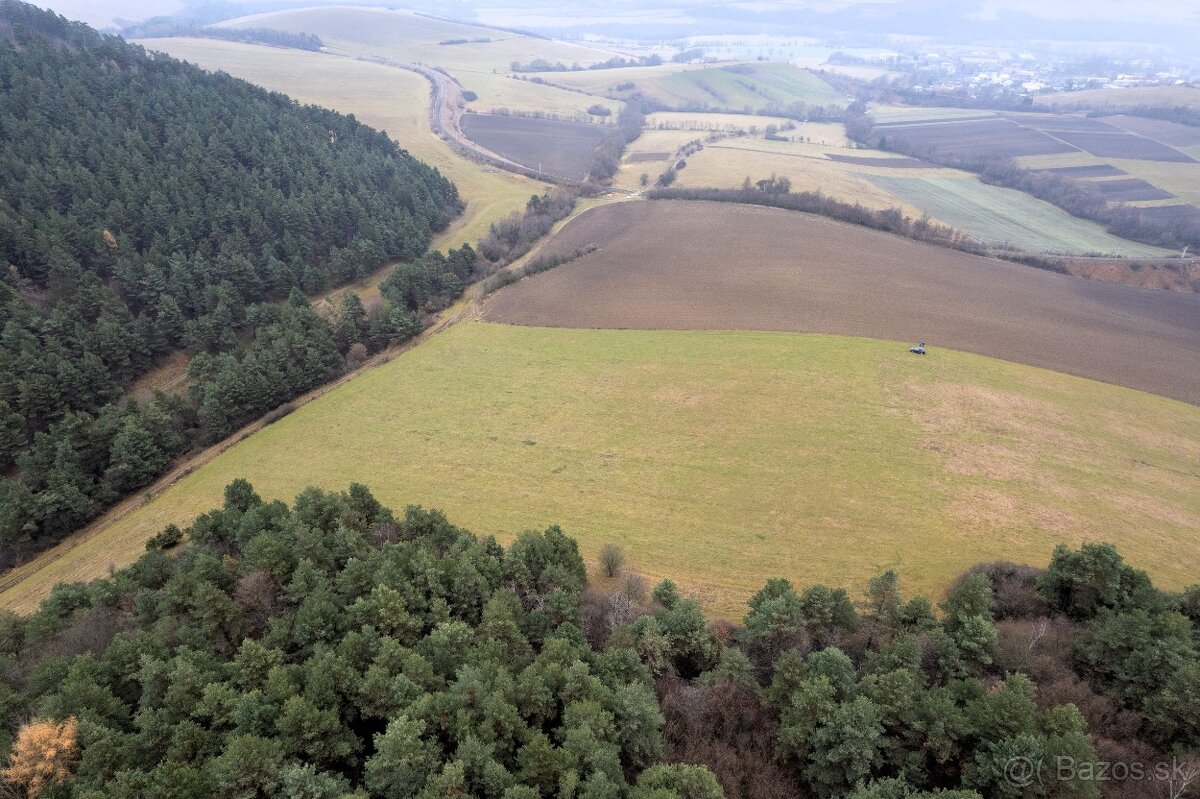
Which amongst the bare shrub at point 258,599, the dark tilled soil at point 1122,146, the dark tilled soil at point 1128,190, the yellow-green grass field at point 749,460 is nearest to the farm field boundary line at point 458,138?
the yellow-green grass field at point 749,460

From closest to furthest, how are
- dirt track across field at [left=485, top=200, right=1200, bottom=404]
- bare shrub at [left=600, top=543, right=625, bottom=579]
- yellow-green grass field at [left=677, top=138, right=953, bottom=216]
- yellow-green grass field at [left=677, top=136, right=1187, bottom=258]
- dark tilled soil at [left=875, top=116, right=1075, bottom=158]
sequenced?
bare shrub at [left=600, top=543, right=625, bottom=579] < dirt track across field at [left=485, top=200, right=1200, bottom=404] < yellow-green grass field at [left=677, top=136, right=1187, bottom=258] < yellow-green grass field at [left=677, top=138, right=953, bottom=216] < dark tilled soil at [left=875, top=116, right=1075, bottom=158]

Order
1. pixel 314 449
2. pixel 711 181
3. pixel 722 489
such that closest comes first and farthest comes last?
pixel 722 489 < pixel 314 449 < pixel 711 181

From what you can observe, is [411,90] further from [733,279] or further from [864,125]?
[733,279]

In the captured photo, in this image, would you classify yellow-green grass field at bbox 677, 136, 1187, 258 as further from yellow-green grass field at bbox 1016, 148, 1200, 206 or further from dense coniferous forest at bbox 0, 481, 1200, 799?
dense coniferous forest at bbox 0, 481, 1200, 799

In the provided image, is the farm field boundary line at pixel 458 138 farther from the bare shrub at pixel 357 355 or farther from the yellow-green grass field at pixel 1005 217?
the yellow-green grass field at pixel 1005 217

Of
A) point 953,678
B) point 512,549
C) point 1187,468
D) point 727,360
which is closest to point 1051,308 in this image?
point 1187,468

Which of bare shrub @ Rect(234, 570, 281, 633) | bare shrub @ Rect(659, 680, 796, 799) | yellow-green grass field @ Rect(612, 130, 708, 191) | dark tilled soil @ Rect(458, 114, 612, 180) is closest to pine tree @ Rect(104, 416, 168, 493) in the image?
bare shrub @ Rect(234, 570, 281, 633)
